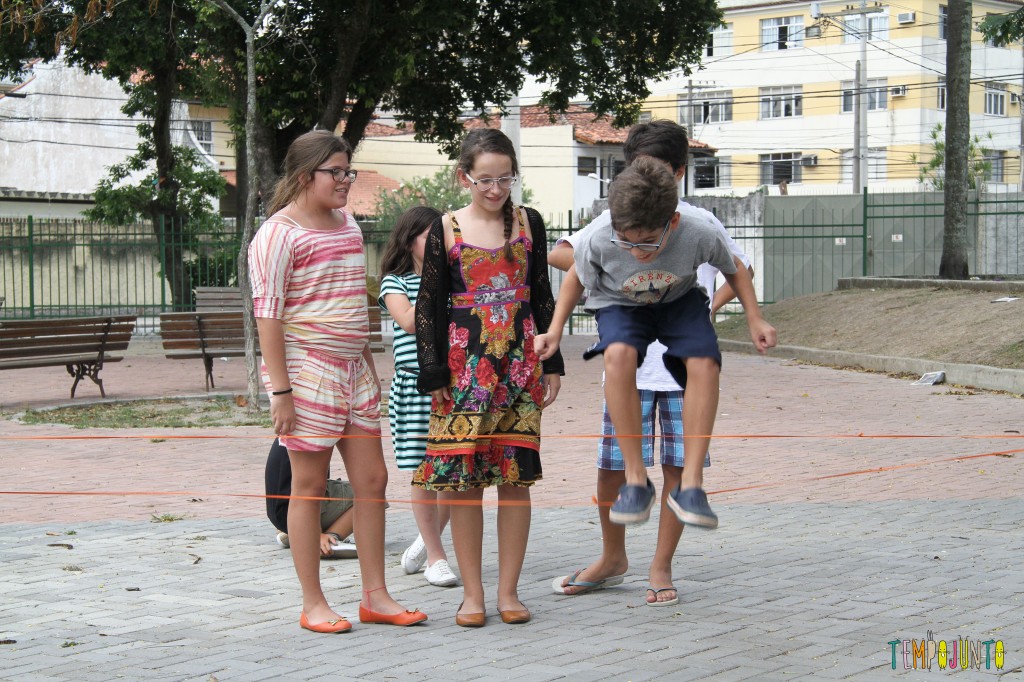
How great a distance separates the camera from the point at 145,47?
19.1 metres

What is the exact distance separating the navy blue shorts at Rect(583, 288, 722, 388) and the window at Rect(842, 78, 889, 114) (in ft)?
170

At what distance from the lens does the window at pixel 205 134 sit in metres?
53.5

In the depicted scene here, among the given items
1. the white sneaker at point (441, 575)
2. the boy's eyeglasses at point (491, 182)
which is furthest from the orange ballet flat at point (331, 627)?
the boy's eyeglasses at point (491, 182)

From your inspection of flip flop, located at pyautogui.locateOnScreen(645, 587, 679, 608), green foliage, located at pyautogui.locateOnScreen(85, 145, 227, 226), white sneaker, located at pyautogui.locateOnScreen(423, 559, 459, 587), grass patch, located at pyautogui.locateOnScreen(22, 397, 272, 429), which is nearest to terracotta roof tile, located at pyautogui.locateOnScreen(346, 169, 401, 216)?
green foliage, located at pyautogui.locateOnScreen(85, 145, 227, 226)

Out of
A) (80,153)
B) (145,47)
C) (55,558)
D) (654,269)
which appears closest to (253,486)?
(55,558)

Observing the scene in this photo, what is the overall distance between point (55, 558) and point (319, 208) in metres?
2.55

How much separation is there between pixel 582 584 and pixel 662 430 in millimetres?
760

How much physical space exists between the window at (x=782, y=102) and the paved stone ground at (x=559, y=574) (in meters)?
47.9

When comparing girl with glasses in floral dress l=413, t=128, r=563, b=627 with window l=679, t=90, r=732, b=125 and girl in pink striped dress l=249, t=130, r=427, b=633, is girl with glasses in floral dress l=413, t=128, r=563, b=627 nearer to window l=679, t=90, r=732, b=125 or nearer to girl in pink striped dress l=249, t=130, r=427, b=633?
girl in pink striped dress l=249, t=130, r=427, b=633

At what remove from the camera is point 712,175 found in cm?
5931

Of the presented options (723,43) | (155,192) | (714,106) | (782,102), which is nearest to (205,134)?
(714,106)

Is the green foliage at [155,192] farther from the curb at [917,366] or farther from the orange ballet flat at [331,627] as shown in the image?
the orange ballet flat at [331,627]

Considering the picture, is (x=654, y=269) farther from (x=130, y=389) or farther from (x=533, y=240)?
(x=130, y=389)

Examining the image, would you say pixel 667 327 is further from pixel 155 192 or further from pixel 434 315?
pixel 155 192
